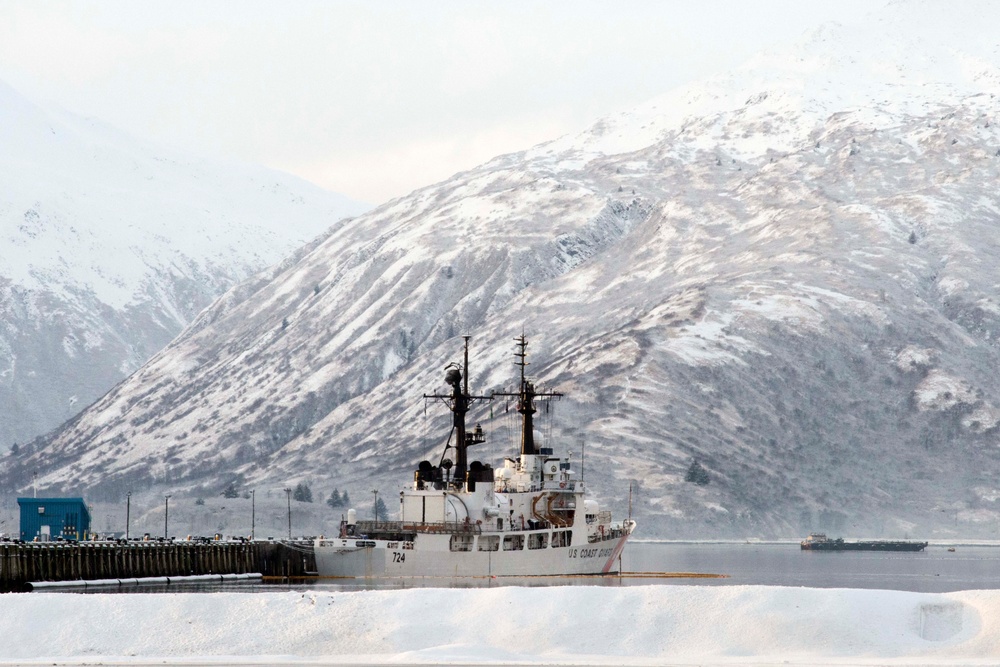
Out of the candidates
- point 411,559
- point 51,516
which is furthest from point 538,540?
point 51,516

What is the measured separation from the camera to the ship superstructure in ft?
376

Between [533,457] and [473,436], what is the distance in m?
5.18

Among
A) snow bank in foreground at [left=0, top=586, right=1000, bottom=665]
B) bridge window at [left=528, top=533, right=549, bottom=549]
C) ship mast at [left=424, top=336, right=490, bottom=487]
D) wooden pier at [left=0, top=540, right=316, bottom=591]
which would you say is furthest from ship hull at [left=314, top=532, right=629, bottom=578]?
snow bank in foreground at [left=0, top=586, right=1000, bottom=665]

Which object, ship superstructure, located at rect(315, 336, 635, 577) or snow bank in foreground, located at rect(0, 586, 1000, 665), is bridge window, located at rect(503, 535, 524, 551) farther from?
snow bank in foreground, located at rect(0, 586, 1000, 665)

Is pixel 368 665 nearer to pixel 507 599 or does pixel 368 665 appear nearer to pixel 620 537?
pixel 507 599

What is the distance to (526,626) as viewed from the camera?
204 ft

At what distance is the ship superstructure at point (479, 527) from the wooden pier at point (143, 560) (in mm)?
2856

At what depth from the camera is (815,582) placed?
161875 mm

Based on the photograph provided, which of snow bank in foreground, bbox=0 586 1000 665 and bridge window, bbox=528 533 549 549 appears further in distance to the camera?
bridge window, bbox=528 533 549 549

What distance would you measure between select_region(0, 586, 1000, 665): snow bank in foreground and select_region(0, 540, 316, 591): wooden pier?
2904 centimetres

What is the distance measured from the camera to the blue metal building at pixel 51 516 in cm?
18500

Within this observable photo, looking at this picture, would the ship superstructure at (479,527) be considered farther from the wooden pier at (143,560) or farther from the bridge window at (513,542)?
the wooden pier at (143,560)

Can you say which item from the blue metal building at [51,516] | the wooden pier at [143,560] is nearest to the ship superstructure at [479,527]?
Result: the wooden pier at [143,560]

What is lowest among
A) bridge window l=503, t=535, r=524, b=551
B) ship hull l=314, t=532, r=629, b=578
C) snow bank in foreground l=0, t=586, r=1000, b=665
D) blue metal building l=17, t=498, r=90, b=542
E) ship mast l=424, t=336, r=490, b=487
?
snow bank in foreground l=0, t=586, r=1000, b=665
